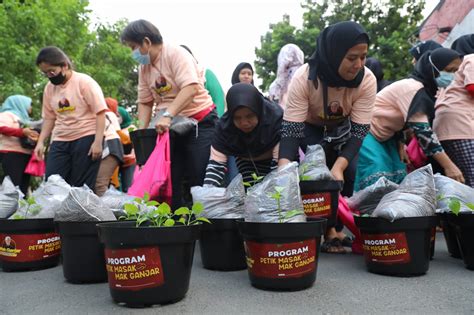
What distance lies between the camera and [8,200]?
9.48 ft

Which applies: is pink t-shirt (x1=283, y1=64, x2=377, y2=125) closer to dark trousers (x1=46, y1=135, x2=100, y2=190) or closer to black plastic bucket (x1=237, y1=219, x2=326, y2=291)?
black plastic bucket (x1=237, y1=219, x2=326, y2=291)

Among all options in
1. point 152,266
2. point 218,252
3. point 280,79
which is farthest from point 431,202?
point 280,79

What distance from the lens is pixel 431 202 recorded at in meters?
2.28

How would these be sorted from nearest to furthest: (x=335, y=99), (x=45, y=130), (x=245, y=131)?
1. (x=335, y=99)
2. (x=245, y=131)
3. (x=45, y=130)

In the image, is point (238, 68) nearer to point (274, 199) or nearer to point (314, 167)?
point (314, 167)

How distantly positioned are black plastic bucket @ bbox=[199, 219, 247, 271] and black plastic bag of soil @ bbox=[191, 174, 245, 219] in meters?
0.05

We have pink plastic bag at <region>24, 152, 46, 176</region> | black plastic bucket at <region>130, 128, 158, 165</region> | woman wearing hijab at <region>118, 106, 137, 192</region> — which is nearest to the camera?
black plastic bucket at <region>130, 128, 158, 165</region>

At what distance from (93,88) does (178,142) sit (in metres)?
0.82

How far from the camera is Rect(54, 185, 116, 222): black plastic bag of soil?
2.19 metres

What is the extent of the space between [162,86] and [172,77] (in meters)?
→ 0.10

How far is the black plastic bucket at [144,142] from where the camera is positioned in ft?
10.0

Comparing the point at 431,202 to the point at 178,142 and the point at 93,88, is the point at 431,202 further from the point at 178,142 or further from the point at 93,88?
the point at 93,88

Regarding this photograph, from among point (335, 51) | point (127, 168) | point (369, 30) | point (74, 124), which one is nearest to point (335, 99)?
point (335, 51)

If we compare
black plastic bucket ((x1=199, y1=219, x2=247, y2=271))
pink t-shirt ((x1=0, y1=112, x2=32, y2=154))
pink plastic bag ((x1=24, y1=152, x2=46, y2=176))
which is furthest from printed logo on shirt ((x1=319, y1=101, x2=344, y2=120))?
pink t-shirt ((x1=0, y1=112, x2=32, y2=154))
